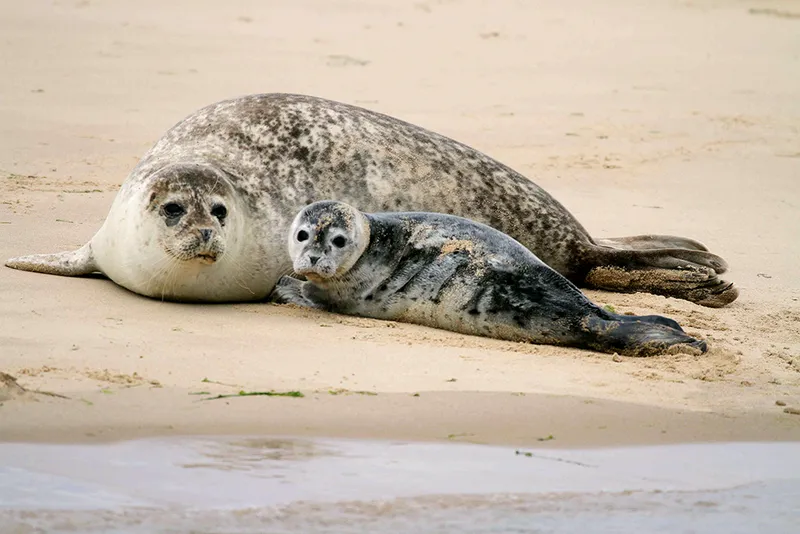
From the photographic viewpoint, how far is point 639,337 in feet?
17.3

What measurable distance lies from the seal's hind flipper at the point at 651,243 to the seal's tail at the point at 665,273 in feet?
0.52

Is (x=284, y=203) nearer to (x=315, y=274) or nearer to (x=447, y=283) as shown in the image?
(x=315, y=274)

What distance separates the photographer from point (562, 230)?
6.66m

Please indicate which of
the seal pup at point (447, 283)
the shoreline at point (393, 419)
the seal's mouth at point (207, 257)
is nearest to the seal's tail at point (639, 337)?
the seal pup at point (447, 283)

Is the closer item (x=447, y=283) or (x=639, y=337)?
(x=639, y=337)

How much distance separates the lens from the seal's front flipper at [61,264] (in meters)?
5.97

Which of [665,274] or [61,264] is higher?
[665,274]

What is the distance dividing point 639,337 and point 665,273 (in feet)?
3.96

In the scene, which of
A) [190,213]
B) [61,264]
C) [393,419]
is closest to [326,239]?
[190,213]

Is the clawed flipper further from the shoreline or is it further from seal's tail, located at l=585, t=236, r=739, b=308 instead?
the shoreline

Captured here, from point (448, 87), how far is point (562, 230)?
5107 mm

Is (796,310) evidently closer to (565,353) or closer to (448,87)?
(565,353)

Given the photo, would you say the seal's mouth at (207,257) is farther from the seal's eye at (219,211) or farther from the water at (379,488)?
the water at (379,488)

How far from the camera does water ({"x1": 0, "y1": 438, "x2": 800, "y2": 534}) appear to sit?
3615mm
